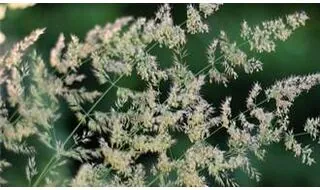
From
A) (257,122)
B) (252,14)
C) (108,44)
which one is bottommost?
(257,122)

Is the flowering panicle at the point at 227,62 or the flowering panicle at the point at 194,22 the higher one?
the flowering panicle at the point at 194,22

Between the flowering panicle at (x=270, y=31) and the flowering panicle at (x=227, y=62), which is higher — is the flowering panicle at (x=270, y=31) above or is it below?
above

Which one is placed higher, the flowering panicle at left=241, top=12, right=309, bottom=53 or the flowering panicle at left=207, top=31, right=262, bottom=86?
the flowering panicle at left=241, top=12, right=309, bottom=53

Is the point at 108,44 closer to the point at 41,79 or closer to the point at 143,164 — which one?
the point at 41,79

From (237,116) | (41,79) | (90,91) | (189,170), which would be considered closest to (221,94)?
(237,116)

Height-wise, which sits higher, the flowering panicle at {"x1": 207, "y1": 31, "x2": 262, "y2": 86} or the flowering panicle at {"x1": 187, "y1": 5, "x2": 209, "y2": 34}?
the flowering panicle at {"x1": 187, "y1": 5, "x2": 209, "y2": 34}

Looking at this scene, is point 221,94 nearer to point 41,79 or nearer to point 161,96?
point 161,96

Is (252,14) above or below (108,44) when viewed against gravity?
above

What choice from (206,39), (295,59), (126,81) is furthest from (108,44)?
(295,59)
